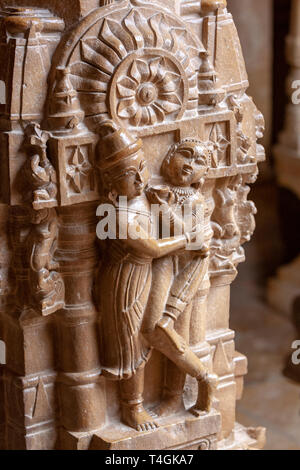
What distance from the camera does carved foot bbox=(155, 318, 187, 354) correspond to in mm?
3732

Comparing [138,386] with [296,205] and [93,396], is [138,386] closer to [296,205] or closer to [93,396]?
[93,396]

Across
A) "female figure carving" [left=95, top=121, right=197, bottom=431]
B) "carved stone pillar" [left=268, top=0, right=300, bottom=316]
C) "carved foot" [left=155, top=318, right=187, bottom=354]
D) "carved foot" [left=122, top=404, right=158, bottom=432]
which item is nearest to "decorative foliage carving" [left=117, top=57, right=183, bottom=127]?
"female figure carving" [left=95, top=121, right=197, bottom=431]

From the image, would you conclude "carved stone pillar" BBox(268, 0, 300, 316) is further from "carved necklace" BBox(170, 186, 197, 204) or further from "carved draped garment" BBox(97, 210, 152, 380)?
"carved draped garment" BBox(97, 210, 152, 380)

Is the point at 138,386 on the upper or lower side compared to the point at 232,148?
lower

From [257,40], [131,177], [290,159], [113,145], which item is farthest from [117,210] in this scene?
[257,40]

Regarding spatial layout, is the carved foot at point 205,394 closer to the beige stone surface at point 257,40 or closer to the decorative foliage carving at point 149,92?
the decorative foliage carving at point 149,92

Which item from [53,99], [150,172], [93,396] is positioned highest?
[53,99]

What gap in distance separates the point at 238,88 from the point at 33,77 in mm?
857

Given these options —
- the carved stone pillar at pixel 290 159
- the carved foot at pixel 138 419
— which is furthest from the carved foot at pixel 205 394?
the carved stone pillar at pixel 290 159

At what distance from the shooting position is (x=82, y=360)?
3.75 metres

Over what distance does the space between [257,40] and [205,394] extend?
3623 millimetres

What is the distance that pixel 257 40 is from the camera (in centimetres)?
695

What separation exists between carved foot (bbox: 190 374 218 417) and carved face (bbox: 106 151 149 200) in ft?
2.62
